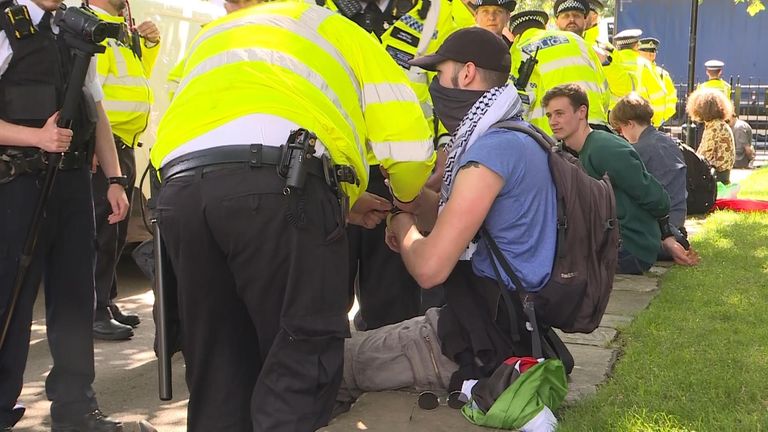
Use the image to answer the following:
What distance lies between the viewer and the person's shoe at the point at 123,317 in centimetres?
550

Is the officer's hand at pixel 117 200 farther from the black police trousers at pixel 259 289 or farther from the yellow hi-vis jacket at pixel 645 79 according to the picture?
the yellow hi-vis jacket at pixel 645 79

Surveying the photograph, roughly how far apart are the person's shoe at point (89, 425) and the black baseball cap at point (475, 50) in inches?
75.0

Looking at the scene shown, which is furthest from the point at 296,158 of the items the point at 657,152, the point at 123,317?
the point at 657,152

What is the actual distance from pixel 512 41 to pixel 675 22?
1407 cm

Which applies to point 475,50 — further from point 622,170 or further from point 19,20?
point 622,170

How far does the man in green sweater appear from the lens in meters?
5.88

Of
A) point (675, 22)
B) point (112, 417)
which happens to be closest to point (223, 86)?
point (112, 417)

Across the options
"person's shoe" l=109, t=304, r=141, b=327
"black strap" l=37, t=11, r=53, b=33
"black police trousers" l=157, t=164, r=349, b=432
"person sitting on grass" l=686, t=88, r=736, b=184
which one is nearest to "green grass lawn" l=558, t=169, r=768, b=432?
"black police trousers" l=157, t=164, r=349, b=432

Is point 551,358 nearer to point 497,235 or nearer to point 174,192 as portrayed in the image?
point 497,235

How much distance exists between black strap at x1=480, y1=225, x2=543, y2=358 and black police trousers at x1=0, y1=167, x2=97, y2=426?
1580 millimetres

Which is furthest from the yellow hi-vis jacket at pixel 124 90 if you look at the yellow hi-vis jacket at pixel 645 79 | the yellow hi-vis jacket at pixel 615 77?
the yellow hi-vis jacket at pixel 645 79

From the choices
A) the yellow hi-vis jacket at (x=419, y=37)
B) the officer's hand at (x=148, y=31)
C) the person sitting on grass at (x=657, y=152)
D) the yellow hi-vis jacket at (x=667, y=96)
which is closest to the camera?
the yellow hi-vis jacket at (x=419, y=37)

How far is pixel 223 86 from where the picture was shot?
101 inches

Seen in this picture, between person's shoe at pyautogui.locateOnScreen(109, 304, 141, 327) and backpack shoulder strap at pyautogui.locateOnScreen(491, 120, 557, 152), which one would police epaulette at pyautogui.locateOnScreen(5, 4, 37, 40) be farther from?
person's shoe at pyautogui.locateOnScreen(109, 304, 141, 327)
